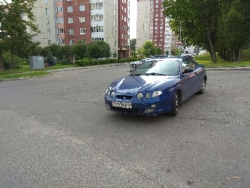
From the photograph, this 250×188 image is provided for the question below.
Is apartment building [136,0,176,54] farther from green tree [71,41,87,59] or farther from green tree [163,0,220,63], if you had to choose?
green tree [163,0,220,63]

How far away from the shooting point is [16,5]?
785 inches

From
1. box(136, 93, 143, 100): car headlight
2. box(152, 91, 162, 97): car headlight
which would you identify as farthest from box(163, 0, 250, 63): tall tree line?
box(136, 93, 143, 100): car headlight

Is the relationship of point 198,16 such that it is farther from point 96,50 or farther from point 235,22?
point 96,50

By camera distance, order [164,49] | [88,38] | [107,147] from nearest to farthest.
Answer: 1. [107,147]
2. [88,38]
3. [164,49]

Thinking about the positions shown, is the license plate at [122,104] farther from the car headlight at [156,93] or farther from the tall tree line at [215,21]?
the tall tree line at [215,21]

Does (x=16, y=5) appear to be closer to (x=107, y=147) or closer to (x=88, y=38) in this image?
(x=107, y=147)

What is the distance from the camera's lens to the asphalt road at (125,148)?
2.73 meters

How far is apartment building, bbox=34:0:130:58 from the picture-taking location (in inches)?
1951

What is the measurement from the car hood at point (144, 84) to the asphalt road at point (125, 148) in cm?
75

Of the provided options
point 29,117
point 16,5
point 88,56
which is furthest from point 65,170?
point 88,56

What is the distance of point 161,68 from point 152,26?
401 ft

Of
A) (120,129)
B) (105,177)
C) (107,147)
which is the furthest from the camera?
(120,129)

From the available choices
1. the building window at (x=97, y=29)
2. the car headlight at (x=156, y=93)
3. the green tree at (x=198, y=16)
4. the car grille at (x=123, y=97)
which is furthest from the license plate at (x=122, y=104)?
the building window at (x=97, y=29)

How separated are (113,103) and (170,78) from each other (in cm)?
A: 163
